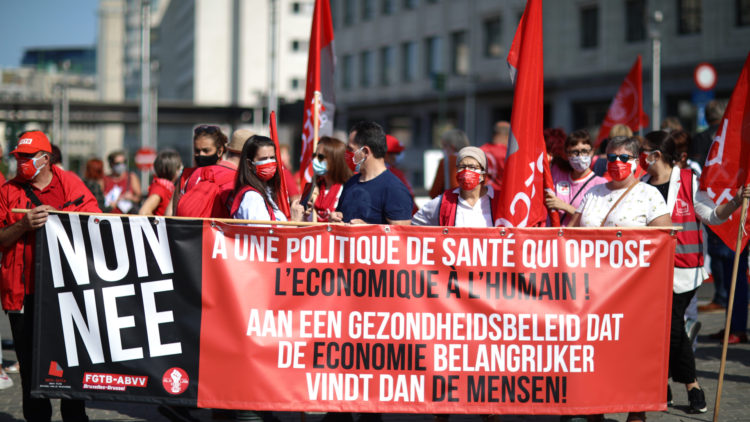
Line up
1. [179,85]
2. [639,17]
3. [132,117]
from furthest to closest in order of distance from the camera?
[179,85], [132,117], [639,17]

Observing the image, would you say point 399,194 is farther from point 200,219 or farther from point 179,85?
point 179,85

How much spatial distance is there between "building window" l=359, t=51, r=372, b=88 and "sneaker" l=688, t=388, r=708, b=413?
160 ft

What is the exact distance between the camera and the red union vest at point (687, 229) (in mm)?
6676

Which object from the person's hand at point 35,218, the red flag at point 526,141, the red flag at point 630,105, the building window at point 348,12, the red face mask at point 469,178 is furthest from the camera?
the building window at point 348,12

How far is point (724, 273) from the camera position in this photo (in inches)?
399

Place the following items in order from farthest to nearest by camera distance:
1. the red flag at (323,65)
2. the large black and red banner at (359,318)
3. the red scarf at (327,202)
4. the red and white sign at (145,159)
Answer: the red and white sign at (145,159)
the red flag at (323,65)
the red scarf at (327,202)
the large black and red banner at (359,318)

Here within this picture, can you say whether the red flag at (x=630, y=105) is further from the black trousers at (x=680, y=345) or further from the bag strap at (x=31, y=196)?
the bag strap at (x=31, y=196)

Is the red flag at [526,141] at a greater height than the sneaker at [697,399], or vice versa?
the red flag at [526,141]

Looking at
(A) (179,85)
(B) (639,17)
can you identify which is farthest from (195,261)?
(A) (179,85)

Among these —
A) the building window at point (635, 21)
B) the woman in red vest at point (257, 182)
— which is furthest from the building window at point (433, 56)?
the woman in red vest at point (257, 182)

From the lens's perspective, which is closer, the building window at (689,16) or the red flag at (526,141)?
the red flag at (526,141)

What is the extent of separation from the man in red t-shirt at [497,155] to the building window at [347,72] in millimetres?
46859

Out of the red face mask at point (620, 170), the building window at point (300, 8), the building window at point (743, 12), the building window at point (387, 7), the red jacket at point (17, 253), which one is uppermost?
the building window at point (300, 8)

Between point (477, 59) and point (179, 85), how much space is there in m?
73.5
